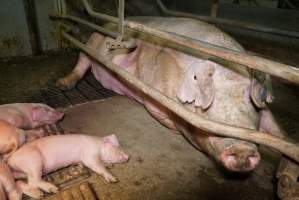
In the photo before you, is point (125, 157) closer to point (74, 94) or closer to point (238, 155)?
point (238, 155)

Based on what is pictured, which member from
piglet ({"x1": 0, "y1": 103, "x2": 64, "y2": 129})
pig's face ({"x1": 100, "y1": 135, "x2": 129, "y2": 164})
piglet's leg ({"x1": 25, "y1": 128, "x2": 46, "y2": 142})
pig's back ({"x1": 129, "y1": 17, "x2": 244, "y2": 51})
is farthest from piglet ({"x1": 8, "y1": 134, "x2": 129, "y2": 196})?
pig's back ({"x1": 129, "y1": 17, "x2": 244, "y2": 51})

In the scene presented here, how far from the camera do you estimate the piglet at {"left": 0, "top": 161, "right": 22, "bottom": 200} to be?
63.7 inches

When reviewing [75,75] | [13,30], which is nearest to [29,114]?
[75,75]

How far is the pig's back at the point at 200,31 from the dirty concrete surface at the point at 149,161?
30.4 inches

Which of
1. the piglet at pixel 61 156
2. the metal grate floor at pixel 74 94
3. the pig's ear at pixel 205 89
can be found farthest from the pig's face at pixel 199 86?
the metal grate floor at pixel 74 94

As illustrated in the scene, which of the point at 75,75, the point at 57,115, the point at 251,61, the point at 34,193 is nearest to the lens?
the point at 251,61

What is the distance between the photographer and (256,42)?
12.5 ft

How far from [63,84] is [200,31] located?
1.56m

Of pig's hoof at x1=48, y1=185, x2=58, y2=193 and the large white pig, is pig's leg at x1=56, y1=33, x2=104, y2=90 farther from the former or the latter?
pig's hoof at x1=48, y1=185, x2=58, y2=193

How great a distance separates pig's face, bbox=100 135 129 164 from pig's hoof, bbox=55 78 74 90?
4.21 feet

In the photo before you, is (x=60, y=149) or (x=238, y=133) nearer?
(x=238, y=133)

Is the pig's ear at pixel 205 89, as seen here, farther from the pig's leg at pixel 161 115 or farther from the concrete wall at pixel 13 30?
the concrete wall at pixel 13 30

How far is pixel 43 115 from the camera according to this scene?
241cm

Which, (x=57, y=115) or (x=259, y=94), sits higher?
(x=259, y=94)
